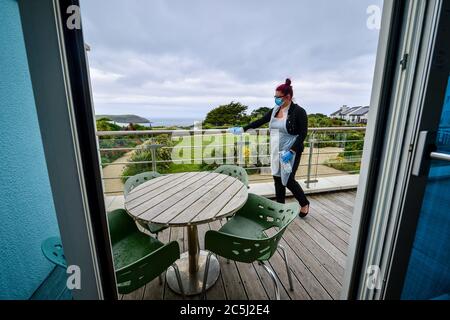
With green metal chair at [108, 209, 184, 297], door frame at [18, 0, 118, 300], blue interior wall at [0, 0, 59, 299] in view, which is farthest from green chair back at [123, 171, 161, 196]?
door frame at [18, 0, 118, 300]

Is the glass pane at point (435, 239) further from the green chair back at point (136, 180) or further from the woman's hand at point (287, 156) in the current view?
the green chair back at point (136, 180)

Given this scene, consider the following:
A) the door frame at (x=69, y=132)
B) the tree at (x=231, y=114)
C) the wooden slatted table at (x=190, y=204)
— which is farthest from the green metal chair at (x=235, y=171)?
the tree at (x=231, y=114)

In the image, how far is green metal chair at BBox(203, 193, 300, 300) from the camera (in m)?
1.08

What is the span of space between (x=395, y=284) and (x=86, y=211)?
1334mm

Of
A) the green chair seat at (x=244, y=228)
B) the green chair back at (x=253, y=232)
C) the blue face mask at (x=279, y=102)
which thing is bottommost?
the green chair seat at (x=244, y=228)

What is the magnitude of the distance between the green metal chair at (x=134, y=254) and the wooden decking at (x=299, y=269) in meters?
0.39

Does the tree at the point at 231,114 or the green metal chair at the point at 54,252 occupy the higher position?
the tree at the point at 231,114

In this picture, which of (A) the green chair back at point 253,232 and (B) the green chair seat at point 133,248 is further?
(B) the green chair seat at point 133,248

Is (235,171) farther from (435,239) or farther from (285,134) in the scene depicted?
(435,239)

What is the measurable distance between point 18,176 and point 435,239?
7.82 ft

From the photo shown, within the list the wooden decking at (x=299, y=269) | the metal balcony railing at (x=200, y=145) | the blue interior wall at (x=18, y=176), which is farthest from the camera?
the metal balcony railing at (x=200, y=145)

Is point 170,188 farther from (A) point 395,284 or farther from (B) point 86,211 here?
(A) point 395,284

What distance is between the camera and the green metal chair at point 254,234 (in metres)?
1.08
